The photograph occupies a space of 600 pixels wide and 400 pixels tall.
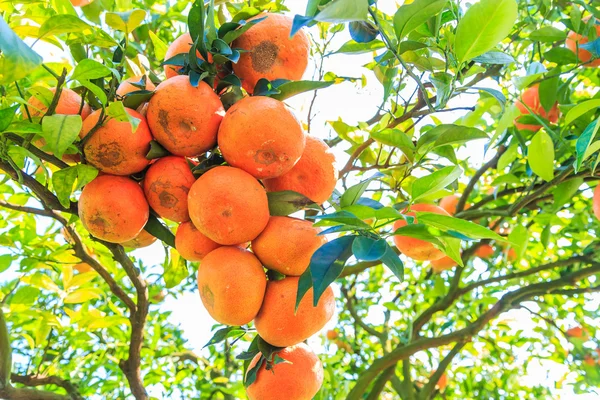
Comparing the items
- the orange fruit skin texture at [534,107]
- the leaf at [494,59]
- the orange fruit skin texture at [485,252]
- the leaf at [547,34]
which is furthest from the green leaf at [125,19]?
the orange fruit skin texture at [485,252]

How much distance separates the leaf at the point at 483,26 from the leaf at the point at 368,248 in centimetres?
34

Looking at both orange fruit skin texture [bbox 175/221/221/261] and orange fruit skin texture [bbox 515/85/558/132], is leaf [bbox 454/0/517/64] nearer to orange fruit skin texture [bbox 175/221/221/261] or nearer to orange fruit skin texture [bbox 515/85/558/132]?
orange fruit skin texture [bbox 175/221/221/261]

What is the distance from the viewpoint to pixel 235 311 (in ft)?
2.60

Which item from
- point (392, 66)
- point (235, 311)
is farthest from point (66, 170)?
point (392, 66)

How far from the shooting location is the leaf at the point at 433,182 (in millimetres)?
849

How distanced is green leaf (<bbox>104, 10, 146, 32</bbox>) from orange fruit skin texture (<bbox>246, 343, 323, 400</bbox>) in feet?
2.04

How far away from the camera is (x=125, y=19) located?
87 centimetres

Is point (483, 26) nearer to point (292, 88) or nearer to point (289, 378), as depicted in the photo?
point (292, 88)

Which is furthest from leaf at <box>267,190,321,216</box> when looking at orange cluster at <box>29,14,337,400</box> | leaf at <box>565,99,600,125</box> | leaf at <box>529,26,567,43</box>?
leaf at <box>529,26,567,43</box>

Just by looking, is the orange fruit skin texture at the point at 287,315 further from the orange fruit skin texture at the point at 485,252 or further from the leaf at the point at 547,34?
the orange fruit skin texture at the point at 485,252

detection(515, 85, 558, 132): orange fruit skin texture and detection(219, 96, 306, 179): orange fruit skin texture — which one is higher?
detection(515, 85, 558, 132): orange fruit skin texture

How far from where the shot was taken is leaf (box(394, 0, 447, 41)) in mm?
809

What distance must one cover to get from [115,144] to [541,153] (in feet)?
3.10

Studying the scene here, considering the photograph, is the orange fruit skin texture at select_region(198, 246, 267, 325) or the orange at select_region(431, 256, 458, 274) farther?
the orange at select_region(431, 256, 458, 274)
